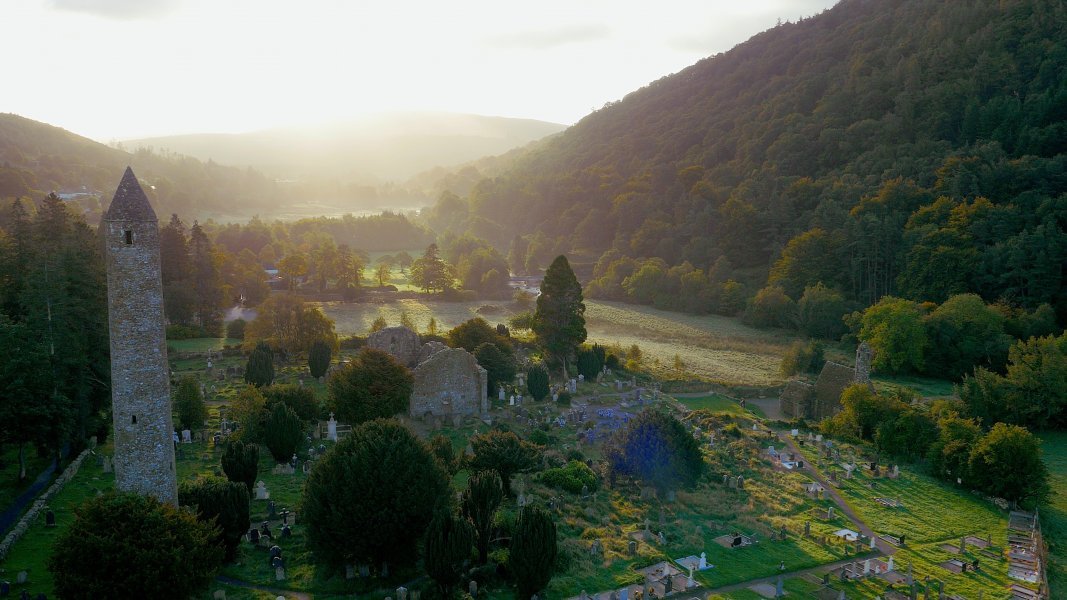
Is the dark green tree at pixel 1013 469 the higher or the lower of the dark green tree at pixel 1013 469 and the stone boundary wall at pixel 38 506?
the lower

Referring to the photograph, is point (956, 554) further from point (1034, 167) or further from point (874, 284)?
point (1034, 167)

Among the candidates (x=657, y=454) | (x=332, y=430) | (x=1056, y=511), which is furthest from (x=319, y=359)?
(x=1056, y=511)

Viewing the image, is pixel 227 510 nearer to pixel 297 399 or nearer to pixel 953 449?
pixel 297 399

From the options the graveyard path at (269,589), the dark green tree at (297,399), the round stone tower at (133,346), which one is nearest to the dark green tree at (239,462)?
the round stone tower at (133,346)

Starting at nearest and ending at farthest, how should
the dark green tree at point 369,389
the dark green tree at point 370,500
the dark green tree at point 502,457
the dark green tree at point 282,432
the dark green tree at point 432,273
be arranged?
1. the dark green tree at point 370,500
2. the dark green tree at point 502,457
3. the dark green tree at point 282,432
4. the dark green tree at point 369,389
5. the dark green tree at point 432,273

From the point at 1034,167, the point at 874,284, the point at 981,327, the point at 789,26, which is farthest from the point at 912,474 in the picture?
the point at 789,26

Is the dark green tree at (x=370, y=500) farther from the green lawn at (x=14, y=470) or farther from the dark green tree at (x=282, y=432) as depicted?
the green lawn at (x=14, y=470)

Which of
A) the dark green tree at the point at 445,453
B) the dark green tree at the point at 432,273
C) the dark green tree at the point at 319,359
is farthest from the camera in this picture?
the dark green tree at the point at 432,273
